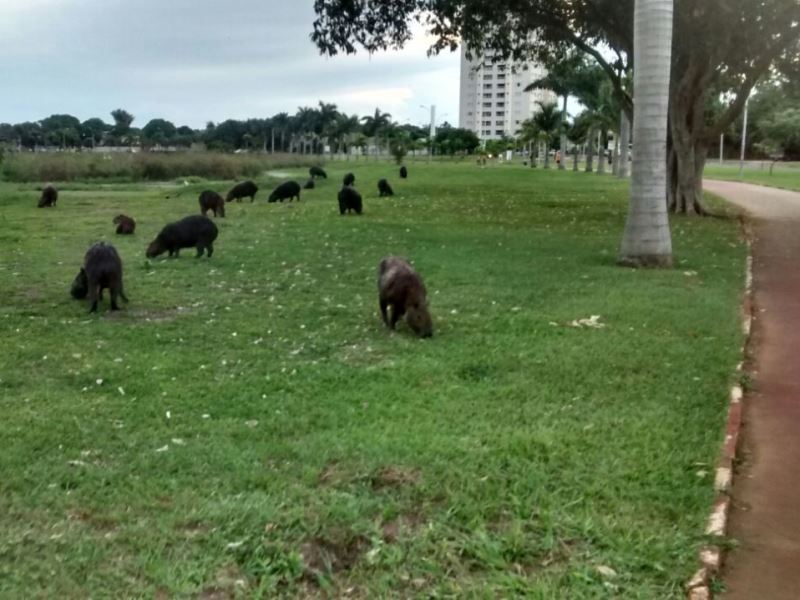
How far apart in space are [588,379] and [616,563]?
2.95 meters

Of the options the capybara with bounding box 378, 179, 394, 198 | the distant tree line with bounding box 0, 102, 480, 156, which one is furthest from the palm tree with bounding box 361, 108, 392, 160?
the capybara with bounding box 378, 179, 394, 198

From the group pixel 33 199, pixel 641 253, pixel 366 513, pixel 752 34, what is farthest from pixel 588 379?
pixel 33 199

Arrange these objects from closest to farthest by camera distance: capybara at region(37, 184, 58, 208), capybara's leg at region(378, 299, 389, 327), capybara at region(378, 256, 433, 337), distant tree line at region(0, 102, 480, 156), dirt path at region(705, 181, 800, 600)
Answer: dirt path at region(705, 181, 800, 600), capybara at region(378, 256, 433, 337), capybara's leg at region(378, 299, 389, 327), capybara at region(37, 184, 58, 208), distant tree line at region(0, 102, 480, 156)

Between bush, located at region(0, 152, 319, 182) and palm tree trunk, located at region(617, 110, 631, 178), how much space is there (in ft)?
59.3

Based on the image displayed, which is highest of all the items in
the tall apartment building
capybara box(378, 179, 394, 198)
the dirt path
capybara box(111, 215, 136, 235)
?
the tall apartment building

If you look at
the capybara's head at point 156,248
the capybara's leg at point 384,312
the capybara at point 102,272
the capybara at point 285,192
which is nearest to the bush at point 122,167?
the capybara at point 285,192

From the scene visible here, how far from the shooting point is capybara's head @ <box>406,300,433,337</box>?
8383mm

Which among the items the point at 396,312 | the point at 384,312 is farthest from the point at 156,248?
the point at 396,312

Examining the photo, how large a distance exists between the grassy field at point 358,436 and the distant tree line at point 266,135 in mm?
77698

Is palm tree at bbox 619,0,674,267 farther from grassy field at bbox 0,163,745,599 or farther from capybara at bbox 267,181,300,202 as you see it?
capybara at bbox 267,181,300,202

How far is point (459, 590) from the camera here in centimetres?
378

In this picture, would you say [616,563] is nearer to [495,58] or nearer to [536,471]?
[536,471]

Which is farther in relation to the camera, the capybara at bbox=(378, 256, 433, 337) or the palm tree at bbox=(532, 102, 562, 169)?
the palm tree at bbox=(532, 102, 562, 169)

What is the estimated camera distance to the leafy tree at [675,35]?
18.8 metres
